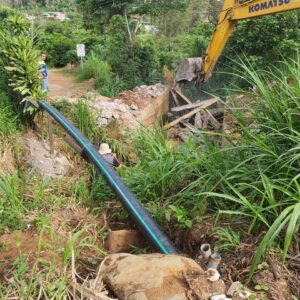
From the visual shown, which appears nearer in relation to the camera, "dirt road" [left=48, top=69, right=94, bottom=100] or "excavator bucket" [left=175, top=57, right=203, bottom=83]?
"excavator bucket" [left=175, top=57, right=203, bottom=83]

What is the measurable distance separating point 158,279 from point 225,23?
6.11 meters

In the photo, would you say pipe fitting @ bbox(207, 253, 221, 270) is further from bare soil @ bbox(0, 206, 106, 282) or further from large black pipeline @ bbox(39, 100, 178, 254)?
bare soil @ bbox(0, 206, 106, 282)

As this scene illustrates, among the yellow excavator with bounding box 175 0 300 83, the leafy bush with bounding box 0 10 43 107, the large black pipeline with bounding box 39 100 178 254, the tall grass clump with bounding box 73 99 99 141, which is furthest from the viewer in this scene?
the tall grass clump with bounding box 73 99 99 141

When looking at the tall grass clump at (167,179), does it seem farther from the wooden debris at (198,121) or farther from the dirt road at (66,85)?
the dirt road at (66,85)

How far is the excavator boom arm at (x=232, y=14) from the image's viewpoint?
5168 millimetres

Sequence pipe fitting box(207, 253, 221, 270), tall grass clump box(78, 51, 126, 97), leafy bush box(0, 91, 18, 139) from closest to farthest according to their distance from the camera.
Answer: pipe fitting box(207, 253, 221, 270) → leafy bush box(0, 91, 18, 139) → tall grass clump box(78, 51, 126, 97)

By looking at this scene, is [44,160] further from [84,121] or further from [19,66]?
[19,66]

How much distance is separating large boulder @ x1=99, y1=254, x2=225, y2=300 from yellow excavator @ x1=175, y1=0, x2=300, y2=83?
4.53 metres

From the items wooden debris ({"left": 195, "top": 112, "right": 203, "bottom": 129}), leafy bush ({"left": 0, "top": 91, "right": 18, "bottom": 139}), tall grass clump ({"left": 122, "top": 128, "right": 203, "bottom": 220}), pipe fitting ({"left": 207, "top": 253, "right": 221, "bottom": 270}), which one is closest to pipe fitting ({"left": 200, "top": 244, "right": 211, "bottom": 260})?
pipe fitting ({"left": 207, "top": 253, "right": 221, "bottom": 270})

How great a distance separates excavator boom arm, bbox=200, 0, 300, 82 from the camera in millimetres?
5168

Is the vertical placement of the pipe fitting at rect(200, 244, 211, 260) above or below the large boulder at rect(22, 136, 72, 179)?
above

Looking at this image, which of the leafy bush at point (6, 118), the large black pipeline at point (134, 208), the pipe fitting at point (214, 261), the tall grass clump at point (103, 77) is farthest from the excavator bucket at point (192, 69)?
the pipe fitting at point (214, 261)

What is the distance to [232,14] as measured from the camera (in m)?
6.39

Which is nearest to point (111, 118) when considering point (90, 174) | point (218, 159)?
point (90, 174)
